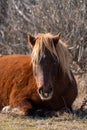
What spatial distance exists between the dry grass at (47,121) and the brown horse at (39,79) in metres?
0.18

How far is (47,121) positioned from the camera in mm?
7352

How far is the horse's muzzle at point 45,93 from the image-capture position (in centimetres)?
717

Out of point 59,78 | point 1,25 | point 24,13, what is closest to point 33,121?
point 59,78

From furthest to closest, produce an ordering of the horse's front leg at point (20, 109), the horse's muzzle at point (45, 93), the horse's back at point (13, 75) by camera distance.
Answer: the horse's back at point (13, 75) → the horse's front leg at point (20, 109) → the horse's muzzle at point (45, 93)

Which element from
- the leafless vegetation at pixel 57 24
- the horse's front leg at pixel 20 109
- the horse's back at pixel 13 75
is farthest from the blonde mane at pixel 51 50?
A: the leafless vegetation at pixel 57 24

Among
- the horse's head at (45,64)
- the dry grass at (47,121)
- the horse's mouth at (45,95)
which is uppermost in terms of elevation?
the horse's head at (45,64)

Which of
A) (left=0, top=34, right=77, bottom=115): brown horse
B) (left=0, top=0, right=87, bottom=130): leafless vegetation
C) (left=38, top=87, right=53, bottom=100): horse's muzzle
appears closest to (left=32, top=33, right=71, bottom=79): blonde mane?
(left=0, top=34, right=77, bottom=115): brown horse

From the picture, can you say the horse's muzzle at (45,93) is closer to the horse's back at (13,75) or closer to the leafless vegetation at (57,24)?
the horse's back at (13,75)

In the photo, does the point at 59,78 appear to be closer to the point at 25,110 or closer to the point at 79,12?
the point at 25,110

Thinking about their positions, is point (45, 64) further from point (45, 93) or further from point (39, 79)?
point (45, 93)

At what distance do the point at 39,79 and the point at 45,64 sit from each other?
0.25 m

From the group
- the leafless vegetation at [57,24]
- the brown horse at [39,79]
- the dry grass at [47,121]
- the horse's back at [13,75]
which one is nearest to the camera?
the dry grass at [47,121]

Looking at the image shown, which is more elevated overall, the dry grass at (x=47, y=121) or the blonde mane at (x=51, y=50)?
the blonde mane at (x=51, y=50)

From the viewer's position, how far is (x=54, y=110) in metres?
7.88
